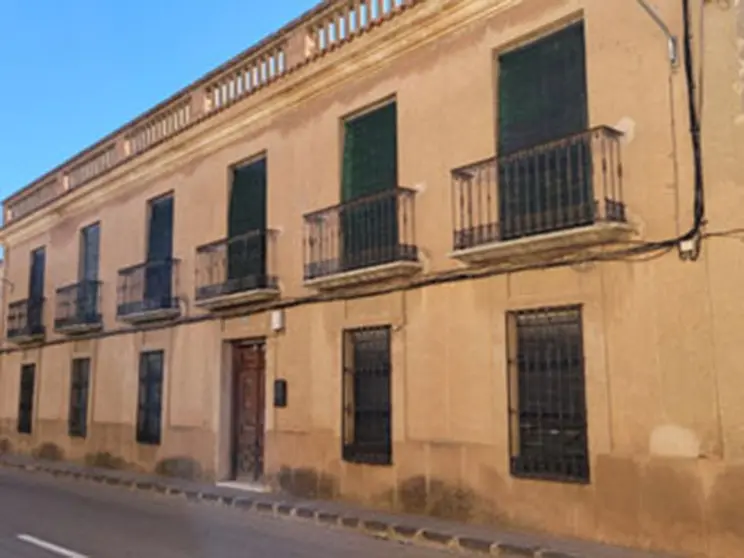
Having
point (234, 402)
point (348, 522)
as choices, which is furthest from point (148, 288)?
point (348, 522)

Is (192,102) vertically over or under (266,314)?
over

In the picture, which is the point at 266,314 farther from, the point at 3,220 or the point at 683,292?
the point at 3,220

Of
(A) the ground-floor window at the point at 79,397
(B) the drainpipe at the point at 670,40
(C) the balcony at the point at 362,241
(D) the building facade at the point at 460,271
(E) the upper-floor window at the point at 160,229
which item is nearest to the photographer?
(D) the building facade at the point at 460,271

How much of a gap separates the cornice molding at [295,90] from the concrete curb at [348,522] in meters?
5.73

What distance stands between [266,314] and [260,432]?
76.3 inches

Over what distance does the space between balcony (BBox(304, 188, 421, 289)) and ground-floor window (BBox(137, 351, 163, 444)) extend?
490cm

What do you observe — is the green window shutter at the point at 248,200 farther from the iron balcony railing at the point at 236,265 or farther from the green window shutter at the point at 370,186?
the green window shutter at the point at 370,186

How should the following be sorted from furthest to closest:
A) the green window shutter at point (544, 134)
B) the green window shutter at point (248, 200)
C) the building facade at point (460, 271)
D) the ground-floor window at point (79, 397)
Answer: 1. the ground-floor window at point (79, 397)
2. the green window shutter at point (248, 200)
3. the green window shutter at point (544, 134)
4. the building facade at point (460, 271)

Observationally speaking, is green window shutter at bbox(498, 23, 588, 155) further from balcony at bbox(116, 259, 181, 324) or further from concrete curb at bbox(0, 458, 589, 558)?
balcony at bbox(116, 259, 181, 324)

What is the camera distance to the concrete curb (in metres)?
7.54

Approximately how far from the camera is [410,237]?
10023 millimetres

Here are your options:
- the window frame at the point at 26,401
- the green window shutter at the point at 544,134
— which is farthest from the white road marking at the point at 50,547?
the window frame at the point at 26,401

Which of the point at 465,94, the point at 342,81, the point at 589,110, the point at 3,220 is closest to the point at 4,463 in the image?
the point at 3,220

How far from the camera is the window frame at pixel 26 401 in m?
19.6
